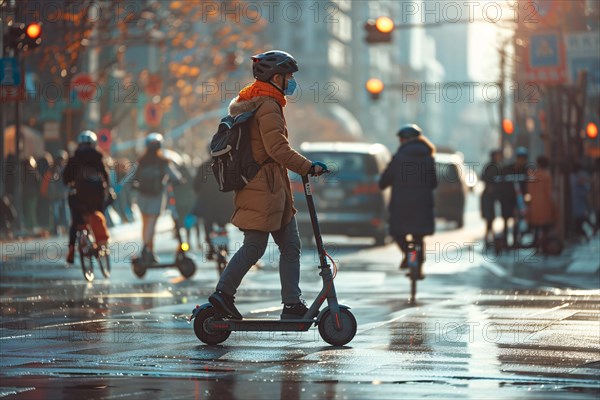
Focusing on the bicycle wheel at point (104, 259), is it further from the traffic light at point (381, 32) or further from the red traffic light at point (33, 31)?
the traffic light at point (381, 32)

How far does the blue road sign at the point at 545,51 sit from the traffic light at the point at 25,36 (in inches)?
314

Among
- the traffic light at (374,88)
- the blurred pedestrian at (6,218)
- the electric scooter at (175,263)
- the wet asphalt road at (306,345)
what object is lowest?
the wet asphalt road at (306,345)

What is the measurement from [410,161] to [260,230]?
602cm

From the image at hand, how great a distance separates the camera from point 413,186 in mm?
16906

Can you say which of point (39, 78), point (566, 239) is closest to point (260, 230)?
point (566, 239)

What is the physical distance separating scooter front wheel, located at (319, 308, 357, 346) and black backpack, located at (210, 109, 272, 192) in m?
1.02

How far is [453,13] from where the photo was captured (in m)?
177

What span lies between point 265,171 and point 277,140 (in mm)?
254

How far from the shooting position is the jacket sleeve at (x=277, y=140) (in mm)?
10797

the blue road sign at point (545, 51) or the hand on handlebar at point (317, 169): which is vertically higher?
the blue road sign at point (545, 51)

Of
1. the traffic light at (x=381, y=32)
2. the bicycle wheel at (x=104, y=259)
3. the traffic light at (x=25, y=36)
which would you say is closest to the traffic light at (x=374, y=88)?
the traffic light at (x=381, y=32)

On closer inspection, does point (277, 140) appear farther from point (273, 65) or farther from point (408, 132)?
point (408, 132)

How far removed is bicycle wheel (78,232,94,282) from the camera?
1908 centimetres

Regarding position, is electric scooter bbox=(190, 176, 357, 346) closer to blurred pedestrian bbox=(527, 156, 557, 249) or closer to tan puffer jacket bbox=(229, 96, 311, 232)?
tan puffer jacket bbox=(229, 96, 311, 232)
